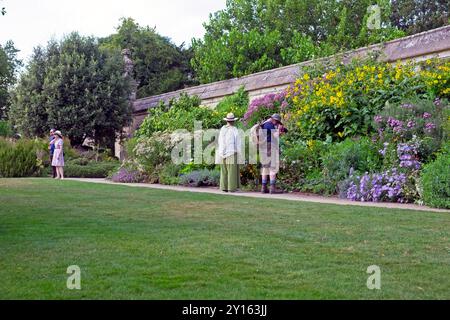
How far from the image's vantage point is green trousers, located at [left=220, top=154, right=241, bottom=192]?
12820 millimetres

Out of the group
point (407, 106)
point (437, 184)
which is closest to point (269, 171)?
point (407, 106)

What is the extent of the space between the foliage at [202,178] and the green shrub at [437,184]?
6.08 meters

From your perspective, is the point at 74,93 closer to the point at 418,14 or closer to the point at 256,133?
the point at 256,133

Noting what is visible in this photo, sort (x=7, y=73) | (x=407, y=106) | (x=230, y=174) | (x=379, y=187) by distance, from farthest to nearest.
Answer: (x=7, y=73) → (x=230, y=174) → (x=407, y=106) → (x=379, y=187)

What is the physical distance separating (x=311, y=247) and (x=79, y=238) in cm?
225

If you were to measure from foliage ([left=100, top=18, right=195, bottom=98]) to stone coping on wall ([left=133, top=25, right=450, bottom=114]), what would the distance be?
17.8m

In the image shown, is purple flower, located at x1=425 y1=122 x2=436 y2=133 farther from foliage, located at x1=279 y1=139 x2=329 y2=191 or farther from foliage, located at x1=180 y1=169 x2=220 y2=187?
foliage, located at x1=180 y1=169 x2=220 y2=187

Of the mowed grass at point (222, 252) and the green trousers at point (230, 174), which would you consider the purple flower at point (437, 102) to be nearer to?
the mowed grass at point (222, 252)

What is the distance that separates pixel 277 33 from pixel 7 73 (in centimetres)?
2306

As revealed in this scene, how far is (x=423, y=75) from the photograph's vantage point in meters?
12.3

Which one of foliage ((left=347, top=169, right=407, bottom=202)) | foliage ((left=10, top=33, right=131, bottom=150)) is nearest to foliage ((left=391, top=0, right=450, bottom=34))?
foliage ((left=10, top=33, right=131, bottom=150))

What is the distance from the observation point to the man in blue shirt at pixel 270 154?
1233cm

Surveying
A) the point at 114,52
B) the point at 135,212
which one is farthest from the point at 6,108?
the point at 135,212

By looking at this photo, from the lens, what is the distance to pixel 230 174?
42.0 ft
